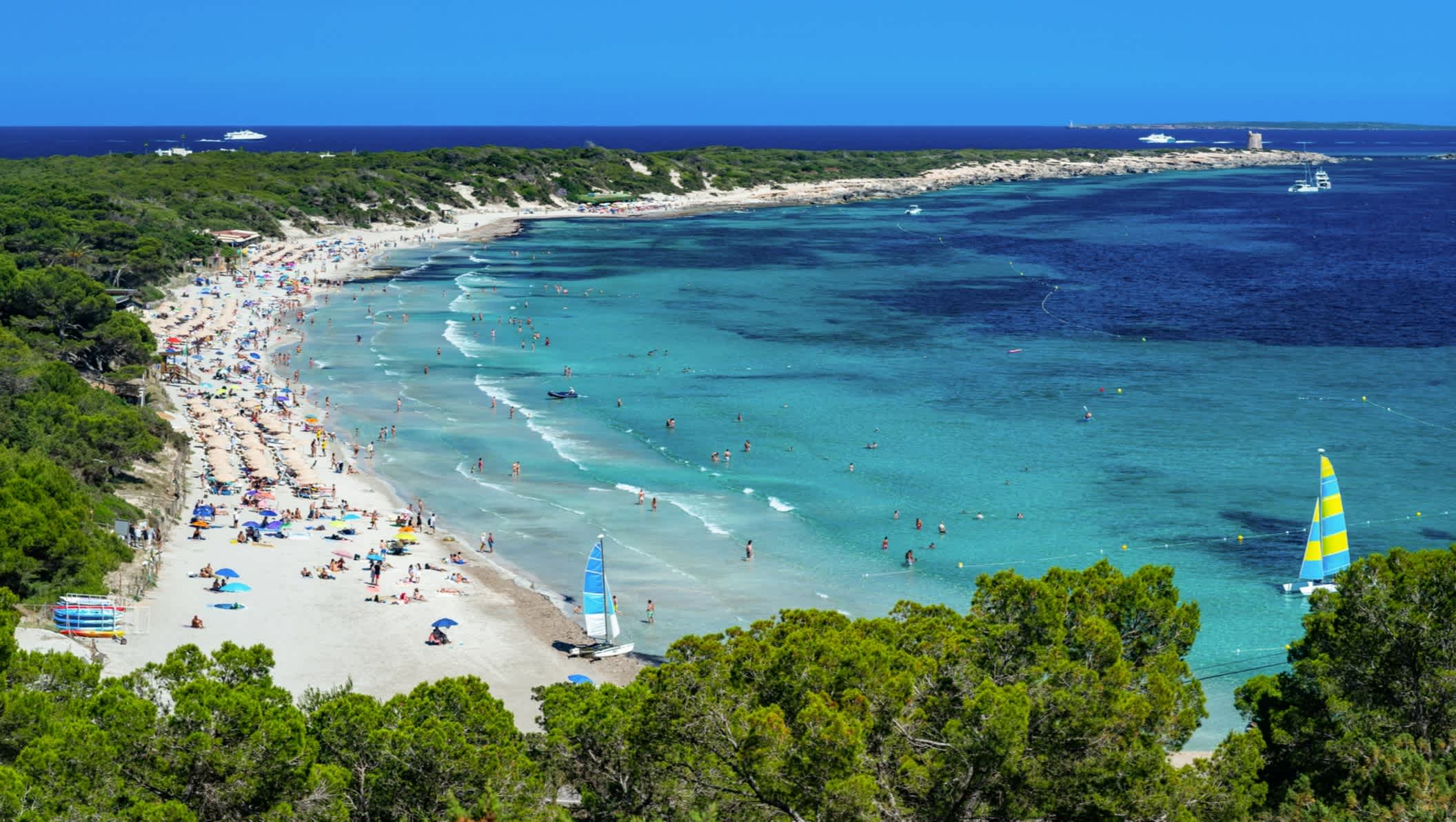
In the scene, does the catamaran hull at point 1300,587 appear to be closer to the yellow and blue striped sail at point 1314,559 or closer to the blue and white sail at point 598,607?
the yellow and blue striped sail at point 1314,559

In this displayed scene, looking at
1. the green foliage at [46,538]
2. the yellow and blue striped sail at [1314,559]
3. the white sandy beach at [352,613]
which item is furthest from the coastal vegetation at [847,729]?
the yellow and blue striped sail at [1314,559]

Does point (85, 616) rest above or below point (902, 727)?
below

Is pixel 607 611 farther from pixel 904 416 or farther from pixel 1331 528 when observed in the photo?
pixel 904 416

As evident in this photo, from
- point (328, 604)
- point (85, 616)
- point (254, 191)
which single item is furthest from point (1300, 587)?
point (254, 191)

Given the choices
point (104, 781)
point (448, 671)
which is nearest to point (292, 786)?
point (104, 781)

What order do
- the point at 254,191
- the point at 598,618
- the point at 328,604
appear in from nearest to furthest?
the point at 598,618, the point at 328,604, the point at 254,191

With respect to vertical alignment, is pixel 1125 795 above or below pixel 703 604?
above

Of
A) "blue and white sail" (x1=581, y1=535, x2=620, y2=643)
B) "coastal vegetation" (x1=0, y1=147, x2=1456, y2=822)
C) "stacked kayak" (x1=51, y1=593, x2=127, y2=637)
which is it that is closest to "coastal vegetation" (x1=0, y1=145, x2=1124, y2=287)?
"stacked kayak" (x1=51, y1=593, x2=127, y2=637)

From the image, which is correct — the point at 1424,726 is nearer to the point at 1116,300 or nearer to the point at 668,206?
the point at 1116,300
